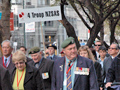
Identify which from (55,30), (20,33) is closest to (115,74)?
(20,33)

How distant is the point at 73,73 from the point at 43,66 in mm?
2580

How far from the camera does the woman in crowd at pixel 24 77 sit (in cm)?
635

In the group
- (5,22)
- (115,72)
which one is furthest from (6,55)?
(5,22)

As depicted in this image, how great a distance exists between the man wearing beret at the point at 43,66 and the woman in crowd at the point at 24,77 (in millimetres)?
1803

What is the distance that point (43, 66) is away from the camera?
8.67m

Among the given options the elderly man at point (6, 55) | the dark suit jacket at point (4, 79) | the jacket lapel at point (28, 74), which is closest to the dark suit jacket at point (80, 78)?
the jacket lapel at point (28, 74)

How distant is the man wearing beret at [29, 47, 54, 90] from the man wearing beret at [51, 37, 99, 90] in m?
2.16

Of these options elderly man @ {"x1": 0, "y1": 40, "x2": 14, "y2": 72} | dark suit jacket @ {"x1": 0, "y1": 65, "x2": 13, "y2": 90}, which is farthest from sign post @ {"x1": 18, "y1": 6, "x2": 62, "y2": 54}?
dark suit jacket @ {"x1": 0, "y1": 65, "x2": 13, "y2": 90}

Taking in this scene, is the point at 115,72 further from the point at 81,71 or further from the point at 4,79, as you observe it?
the point at 4,79

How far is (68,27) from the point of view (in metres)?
17.1

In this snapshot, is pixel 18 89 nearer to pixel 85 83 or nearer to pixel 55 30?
pixel 85 83

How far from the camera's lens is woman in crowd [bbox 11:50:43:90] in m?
6.35

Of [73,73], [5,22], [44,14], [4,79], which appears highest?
[44,14]

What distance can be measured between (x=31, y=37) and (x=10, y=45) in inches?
2376
